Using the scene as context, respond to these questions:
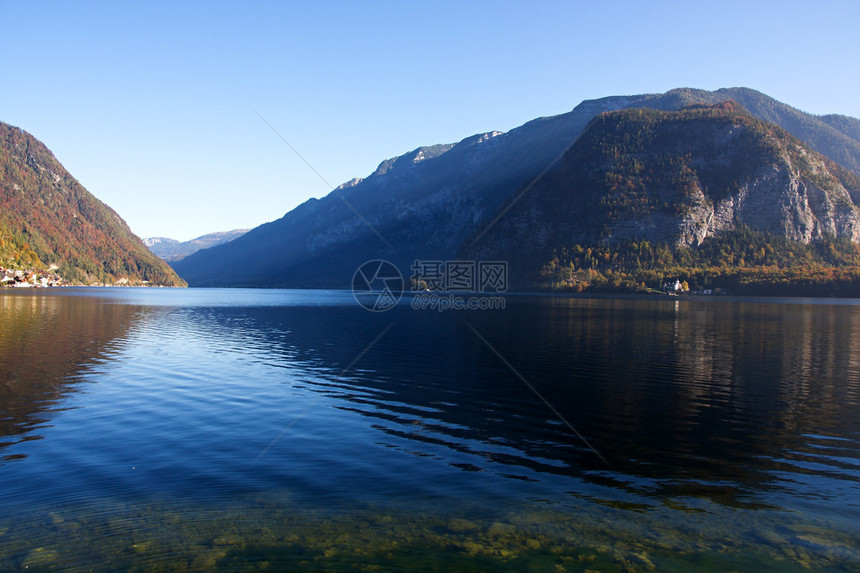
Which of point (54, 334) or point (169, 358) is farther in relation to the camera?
point (54, 334)

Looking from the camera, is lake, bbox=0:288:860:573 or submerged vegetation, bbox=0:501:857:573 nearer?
submerged vegetation, bbox=0:501:857:573

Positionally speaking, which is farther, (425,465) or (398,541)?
(425,465)

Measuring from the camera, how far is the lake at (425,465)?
12.0 meters

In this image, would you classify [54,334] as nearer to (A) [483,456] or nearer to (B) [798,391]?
(A) [483,456]

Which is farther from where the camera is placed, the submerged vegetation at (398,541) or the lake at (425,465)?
the lake at (425,465)

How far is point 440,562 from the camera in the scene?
1148cm

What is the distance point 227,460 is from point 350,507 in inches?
239

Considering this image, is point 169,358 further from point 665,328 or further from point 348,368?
point 665,328

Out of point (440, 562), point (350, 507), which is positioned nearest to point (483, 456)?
point (350, 507)

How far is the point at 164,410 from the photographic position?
25016mm

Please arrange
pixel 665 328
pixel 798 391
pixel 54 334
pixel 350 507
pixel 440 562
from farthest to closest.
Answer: pixel 665 328 < pixel 54 334 < pixel 798 391 < pixel 350 507 < pixel 440 562

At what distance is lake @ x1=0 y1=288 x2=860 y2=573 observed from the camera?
1197 centimetres

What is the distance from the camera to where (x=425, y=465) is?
17594mm

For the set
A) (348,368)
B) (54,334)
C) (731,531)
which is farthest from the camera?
(54,334)
